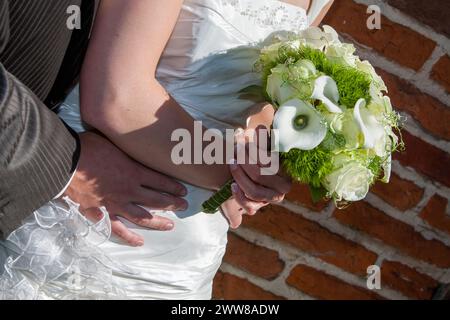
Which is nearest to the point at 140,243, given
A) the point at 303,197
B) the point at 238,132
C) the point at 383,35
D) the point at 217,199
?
the point at 217,199

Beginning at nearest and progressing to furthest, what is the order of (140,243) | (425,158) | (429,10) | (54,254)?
(54,254) < (140,243) < (429,10) < (425,158)

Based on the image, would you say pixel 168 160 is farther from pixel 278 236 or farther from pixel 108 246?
pixel 278 236

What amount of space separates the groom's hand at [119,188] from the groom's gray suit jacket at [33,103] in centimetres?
5

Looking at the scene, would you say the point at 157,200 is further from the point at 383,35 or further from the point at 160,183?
the point at 383,35

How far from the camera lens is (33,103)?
947 mm

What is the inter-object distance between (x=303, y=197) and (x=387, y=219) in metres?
0.22

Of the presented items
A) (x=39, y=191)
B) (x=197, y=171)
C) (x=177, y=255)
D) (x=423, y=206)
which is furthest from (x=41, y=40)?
(x=423, y=206)

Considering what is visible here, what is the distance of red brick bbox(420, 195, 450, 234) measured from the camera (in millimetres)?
1637

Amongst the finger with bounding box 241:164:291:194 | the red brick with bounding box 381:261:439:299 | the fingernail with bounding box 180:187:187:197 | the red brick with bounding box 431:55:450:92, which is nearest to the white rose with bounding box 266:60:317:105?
the finger with bounding box 241:164:291:194

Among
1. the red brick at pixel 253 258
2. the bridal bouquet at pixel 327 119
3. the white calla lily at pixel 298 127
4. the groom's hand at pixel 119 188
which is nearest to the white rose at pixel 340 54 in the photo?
the bridal bouquet at pixel 327 119

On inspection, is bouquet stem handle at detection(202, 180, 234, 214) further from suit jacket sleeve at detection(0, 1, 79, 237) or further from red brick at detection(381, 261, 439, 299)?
red brick at detection(381, 261, 439, 299)

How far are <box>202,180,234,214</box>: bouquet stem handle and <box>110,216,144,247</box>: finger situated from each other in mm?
131

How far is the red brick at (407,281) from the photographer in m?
1.73

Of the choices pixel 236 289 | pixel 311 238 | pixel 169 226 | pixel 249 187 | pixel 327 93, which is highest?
pixel 327 93
